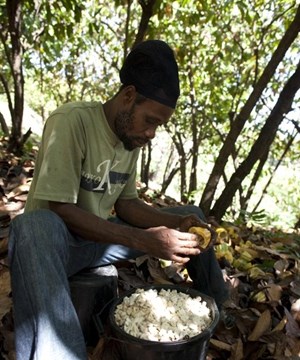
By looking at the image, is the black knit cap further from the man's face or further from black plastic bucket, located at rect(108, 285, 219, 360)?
black plastic bucket, located at rect(108, 285, 219, 360)

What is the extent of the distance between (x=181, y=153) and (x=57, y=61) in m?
3.14

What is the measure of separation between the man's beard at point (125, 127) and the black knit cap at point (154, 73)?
0.40 ft

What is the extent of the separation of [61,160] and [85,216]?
0.82 ft

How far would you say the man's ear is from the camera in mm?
1746

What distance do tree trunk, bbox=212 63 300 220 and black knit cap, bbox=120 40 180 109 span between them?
149 cm

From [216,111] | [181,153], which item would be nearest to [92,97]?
[181,153]

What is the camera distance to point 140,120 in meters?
1.77

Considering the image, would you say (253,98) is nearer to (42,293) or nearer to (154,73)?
(154,73)

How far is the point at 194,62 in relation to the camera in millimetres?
6195

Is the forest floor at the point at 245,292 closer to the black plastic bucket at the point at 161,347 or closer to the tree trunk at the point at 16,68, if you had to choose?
the black plastic bucket at the point at 161,347

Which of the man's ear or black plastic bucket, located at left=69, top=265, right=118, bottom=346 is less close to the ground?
the man's ear

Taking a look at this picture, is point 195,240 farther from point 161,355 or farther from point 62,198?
point 62,198

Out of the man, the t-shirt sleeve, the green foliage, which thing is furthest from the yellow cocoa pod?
the green foliage

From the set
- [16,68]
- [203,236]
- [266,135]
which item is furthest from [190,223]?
[16,68]
